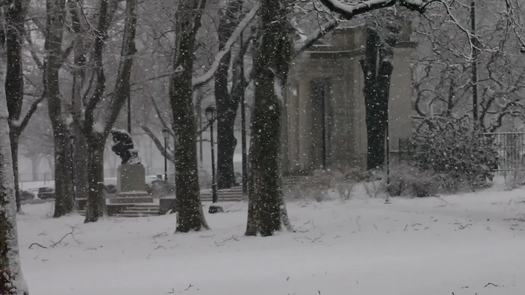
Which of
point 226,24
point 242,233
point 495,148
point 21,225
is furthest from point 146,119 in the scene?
point 242,233

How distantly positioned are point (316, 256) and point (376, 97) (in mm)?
16531

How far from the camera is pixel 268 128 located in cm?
1323

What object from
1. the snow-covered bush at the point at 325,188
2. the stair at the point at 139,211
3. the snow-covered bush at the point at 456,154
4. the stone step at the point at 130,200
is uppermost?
the snow-covered bush at the point at 456,154

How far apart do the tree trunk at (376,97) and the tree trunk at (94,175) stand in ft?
35.5

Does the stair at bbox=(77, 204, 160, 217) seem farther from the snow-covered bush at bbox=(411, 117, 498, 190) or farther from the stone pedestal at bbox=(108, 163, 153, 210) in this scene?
the snow-covered bush at bbox=(411, 117, 498, 190)

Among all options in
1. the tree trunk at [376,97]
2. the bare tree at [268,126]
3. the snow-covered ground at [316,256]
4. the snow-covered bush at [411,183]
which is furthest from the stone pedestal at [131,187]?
the bare tree at [268,126]

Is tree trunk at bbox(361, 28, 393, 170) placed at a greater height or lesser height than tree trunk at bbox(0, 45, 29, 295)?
greater

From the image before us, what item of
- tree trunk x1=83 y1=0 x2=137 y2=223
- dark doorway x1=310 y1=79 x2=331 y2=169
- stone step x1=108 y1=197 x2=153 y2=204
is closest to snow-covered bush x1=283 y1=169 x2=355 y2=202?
stone step x1=108 y1=197 x2=153 y2=204

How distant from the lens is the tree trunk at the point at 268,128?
13227mm

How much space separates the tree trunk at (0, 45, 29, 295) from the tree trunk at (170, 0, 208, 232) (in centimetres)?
795

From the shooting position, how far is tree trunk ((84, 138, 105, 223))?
21.5 m

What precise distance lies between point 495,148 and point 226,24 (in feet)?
40.3

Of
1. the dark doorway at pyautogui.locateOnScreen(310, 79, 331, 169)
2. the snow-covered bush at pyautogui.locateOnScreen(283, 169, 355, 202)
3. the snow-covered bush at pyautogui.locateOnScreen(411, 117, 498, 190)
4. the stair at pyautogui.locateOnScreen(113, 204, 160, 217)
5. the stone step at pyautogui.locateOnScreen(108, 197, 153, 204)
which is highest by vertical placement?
the dark doorway at pyautogui.locateOnScreen(310, 79, 331, 169)

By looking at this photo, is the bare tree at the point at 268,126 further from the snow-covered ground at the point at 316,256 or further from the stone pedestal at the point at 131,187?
the stone pedestal at the point at 131,187
